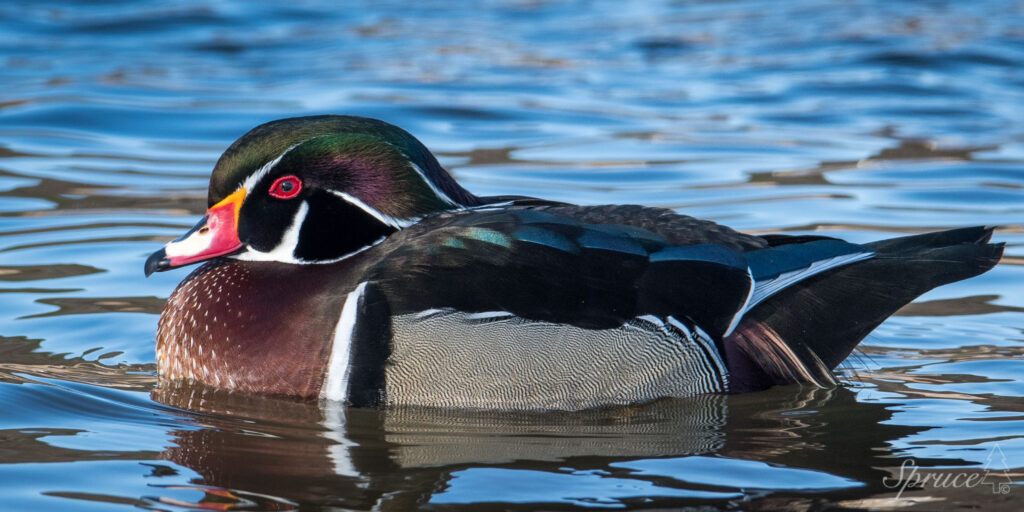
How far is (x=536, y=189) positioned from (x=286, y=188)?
449cm

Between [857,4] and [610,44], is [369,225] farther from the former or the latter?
[857,4]

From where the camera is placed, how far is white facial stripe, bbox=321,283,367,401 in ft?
17.9

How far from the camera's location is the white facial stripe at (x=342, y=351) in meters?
5.45

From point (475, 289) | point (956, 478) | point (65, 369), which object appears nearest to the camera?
point (956, 478)

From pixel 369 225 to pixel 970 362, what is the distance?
2856 millimetres

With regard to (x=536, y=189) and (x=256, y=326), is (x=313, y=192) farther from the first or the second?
(x=536, y=189)

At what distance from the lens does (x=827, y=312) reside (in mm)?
5910

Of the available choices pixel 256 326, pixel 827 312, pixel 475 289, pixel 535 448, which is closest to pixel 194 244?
pixel 256 326

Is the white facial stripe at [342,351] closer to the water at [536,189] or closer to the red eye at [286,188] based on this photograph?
the water at [536,189]

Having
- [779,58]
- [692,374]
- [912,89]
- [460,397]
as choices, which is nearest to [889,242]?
[692,374]

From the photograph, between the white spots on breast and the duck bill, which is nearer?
the white spots on breast

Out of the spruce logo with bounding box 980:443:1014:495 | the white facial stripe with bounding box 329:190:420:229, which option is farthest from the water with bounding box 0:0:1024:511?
the white facial stripe with bounding box 329:190:420:229

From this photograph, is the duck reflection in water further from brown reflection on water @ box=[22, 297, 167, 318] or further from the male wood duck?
brown reflection on water @ box=[22, 297, 167, 318]

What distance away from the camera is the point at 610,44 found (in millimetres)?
17375
